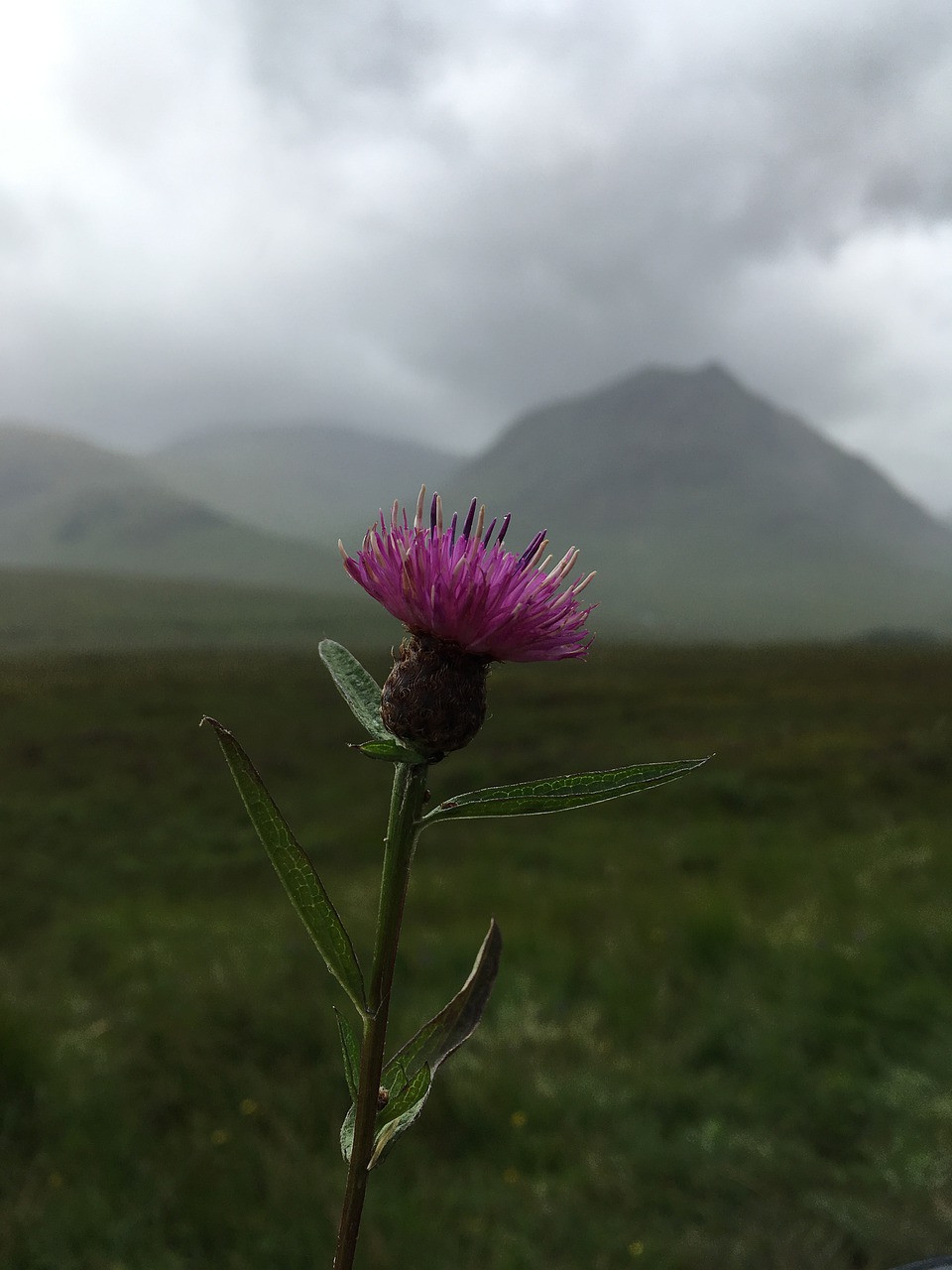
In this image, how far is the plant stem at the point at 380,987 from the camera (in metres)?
1.24

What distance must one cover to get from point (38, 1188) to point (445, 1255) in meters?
2.64

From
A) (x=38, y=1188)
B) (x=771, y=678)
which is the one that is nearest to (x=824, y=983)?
(x=38, y=1188)

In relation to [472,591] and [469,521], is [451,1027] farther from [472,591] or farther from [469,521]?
[469,521]

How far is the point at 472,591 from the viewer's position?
1.57 m

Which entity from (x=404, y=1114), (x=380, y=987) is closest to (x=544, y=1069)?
(x=404, y=1114)

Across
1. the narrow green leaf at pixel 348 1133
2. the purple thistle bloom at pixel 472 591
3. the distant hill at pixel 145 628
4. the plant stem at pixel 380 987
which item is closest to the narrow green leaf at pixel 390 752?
the plant stem at pixel 380 987

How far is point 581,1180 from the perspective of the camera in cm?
539

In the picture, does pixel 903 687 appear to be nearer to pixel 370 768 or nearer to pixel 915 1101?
pixel 370 768

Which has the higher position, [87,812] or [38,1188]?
[38,1188]

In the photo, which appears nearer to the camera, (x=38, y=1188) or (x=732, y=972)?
(x=38, y=1188)

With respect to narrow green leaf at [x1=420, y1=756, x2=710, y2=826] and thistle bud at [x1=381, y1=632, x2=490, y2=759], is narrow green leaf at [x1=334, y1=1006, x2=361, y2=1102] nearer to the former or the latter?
narrow green leaf at [x1=420, y1=756, x2=710, y2=826]

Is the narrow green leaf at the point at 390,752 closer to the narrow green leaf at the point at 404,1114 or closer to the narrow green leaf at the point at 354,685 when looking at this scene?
the narrow green leaf at the point at 354,685

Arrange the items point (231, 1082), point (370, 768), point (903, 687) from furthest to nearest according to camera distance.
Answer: point (903, 687) → point (370, 768) → point (231, 1082)

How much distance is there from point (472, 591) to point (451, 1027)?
0.79 meters
